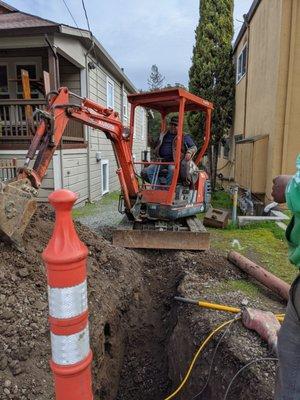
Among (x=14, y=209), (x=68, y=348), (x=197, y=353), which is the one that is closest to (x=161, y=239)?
(x=197, y=353)

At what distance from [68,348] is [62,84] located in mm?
9927

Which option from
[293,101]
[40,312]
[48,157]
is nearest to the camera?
[40,312]

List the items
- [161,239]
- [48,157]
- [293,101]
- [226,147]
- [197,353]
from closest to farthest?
[197,353]
[48,157]
[161,239]
[293,101]
[226,147]

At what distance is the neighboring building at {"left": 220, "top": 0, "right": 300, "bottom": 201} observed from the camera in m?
8.09

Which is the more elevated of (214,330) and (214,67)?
(214,67)

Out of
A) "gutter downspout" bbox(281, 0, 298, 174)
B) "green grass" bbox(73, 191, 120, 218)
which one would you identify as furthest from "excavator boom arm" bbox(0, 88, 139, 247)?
"gutter downspout" bbox(281, 0, 298, 174)

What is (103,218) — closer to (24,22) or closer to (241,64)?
(24,22)

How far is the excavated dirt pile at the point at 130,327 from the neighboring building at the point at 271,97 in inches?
166

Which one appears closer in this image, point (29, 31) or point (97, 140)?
point (29, 31)

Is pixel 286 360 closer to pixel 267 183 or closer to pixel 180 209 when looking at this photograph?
pixel 180 209

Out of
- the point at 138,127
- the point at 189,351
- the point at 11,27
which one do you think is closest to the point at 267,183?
→ the point at 189,351

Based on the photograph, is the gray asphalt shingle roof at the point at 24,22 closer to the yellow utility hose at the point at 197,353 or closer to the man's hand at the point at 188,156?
the man's hand at the point at 188,156

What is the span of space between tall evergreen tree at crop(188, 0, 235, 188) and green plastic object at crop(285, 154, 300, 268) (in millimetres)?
12620

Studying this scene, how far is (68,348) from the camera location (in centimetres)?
148
